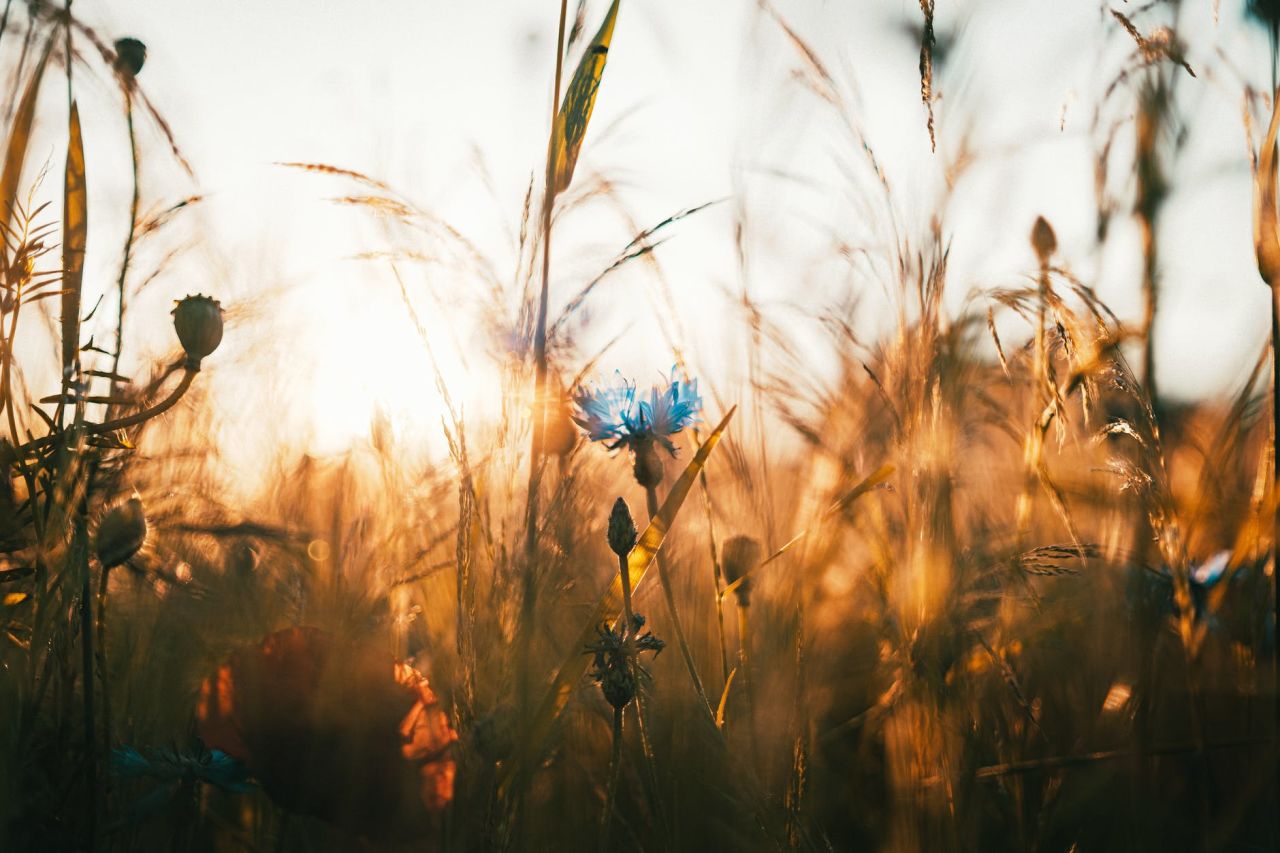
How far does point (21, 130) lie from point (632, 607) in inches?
24.3

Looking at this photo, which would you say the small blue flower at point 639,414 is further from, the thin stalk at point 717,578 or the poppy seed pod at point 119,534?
the poppy seed pod at point 119,534

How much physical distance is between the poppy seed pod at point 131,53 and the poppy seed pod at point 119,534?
36 cm

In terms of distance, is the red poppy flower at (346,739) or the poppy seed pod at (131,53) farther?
the poppy seed pod at (131,53)

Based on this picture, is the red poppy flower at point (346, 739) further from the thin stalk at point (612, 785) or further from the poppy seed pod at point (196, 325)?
the poppy seed pod at point (196, 325)

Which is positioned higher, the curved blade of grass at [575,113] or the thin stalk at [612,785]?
the curved blade of grass at [575,113]

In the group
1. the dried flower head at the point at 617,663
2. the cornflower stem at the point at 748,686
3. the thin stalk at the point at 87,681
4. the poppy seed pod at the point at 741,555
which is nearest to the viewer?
the thin stalk at the point at 87,681

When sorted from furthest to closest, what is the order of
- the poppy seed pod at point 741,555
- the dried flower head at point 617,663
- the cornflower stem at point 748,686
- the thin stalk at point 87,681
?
the poppy seed pod at point 741,555 → the cornflower stem at point 748,686 → the dried flower head at point 617,663 → the thin stalk at point 87,681

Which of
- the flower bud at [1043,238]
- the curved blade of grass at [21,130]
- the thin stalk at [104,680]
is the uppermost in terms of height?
the flower bud at [1043,238]

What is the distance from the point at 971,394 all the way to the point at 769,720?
0.41m

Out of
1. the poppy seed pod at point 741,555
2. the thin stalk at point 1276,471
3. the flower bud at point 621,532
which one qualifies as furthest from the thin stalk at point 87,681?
the thin stalk at point 1276,471

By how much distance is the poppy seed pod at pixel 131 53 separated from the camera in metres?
0.76

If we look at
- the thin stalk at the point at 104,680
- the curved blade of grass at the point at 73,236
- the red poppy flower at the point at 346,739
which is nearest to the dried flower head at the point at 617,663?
the red poppy flower at the point at 346,739

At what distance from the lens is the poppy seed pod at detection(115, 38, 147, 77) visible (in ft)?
2.49

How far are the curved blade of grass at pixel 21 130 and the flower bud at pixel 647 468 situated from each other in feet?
1.99
